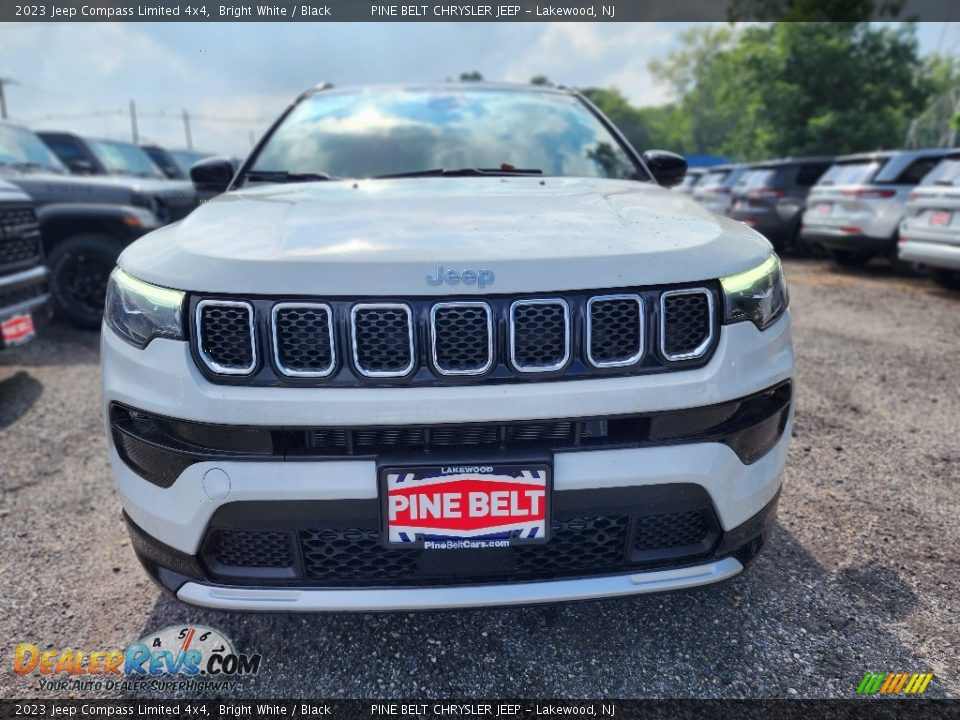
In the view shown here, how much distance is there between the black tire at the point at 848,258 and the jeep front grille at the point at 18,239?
10.0m

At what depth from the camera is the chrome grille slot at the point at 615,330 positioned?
1425mm

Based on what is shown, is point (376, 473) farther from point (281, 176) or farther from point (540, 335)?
point (281, 176)

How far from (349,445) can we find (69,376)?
4099 millimetres

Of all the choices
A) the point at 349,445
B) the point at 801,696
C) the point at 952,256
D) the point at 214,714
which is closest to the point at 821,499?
Result: the point at 801,696

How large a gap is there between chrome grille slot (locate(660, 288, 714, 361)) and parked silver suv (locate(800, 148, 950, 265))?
8299mm

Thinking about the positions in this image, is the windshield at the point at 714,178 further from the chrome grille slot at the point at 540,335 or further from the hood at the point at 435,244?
the chrome grille slot at the point at 540,335

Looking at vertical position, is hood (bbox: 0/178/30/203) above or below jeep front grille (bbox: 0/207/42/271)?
above

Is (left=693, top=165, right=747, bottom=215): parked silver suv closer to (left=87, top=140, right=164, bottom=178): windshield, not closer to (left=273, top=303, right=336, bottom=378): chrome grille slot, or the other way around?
(left=87, top=140, right=164, bottom=178): windshield

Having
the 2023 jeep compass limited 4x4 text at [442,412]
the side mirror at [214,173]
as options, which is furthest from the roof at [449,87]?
the 2023 jeep compass limited 4x4 text at [442,412]

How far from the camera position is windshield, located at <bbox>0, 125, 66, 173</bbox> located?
223 inches

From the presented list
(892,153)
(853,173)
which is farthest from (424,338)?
(853,173)

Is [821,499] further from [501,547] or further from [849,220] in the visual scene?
[849,220]

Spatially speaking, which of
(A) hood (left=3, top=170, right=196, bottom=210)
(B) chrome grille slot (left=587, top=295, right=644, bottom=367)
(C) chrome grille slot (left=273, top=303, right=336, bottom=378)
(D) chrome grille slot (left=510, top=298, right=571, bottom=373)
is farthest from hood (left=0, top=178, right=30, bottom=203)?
(B) chrome grille slot (left=587, top=295, right=644, bottom=367)

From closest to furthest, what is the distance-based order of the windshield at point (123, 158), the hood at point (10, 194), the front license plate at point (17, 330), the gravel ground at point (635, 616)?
the gravel ground at point (635, 616) < the front license plate at point (17, 330) < the hood at point (10, 194) < the windshield at point (123, 158)
